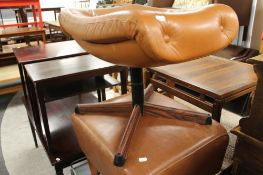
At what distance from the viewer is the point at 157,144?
0.80m

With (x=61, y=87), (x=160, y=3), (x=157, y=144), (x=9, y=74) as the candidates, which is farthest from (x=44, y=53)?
(x=160, y=3)

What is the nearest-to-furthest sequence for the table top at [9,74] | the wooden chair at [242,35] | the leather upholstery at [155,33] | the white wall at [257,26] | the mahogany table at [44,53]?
the leather upholstery at [155,33], the mahogany table at [44,53], the wooden chair at [242,35], the table top at [9,74], the white wall at [257,26]

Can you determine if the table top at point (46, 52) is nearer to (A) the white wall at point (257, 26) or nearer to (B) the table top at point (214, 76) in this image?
(B) the table top at point (214, 76)

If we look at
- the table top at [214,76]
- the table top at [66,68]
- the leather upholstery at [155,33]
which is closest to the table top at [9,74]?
the table top at [66,68]

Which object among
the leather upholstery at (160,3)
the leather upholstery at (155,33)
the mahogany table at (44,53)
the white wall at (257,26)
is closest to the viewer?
the leather upholstery at (155,33)

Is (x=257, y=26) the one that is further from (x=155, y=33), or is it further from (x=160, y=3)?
(x=155, y=33)

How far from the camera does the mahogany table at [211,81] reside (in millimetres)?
1092

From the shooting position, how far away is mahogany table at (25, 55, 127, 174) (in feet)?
3.62

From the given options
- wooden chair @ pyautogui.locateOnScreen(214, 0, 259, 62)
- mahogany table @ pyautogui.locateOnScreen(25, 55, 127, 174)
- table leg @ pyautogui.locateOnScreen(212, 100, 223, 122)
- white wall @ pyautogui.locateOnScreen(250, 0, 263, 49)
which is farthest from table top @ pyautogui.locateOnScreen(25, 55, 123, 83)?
white wall @ pyautogui.locateOnScreen(250, 0, 263, 49)

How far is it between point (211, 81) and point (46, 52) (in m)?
0.98

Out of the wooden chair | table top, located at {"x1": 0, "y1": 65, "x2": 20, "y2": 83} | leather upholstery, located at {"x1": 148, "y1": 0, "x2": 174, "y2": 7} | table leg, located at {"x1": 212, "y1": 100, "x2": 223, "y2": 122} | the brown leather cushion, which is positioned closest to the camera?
the brown leather cushion

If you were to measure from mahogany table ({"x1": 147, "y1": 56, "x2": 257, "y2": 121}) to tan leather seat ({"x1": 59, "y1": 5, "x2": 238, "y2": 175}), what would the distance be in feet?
0.63

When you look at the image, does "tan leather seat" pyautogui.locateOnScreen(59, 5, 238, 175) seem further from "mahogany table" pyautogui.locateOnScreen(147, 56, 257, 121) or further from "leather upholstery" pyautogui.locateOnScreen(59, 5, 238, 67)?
"mahogany table" pyautogui.locateOnScreen(147, 56, 257, 121)

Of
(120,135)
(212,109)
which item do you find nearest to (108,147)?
(120,135)
